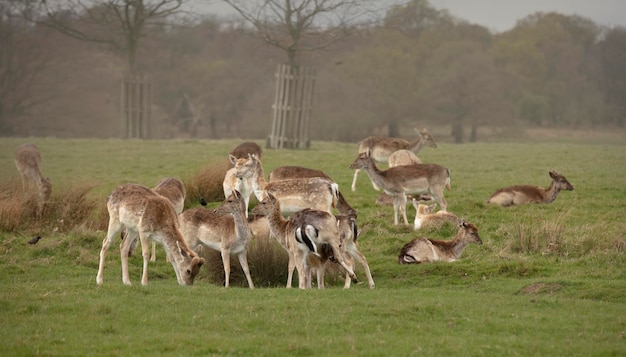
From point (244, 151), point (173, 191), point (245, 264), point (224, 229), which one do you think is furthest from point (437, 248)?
point (244, 151)

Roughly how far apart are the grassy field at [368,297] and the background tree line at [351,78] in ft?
83.6

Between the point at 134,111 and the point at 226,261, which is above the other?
the point at 226,261

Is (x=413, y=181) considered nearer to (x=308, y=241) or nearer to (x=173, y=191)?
(x=173, y=191)

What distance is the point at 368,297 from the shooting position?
1052cm

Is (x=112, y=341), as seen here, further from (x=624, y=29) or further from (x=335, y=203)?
(x=624, y=29)

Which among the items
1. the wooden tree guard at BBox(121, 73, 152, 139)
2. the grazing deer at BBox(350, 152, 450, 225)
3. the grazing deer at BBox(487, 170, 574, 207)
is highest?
the grazing deer at BBox(350, 152, 450, 225)

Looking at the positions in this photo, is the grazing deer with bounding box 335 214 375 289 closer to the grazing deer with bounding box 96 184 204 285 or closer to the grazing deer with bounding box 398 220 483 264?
the grazing deer with bounding box 398 220 483 264

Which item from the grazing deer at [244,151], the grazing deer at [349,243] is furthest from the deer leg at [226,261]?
the grazing deer at [244,151]

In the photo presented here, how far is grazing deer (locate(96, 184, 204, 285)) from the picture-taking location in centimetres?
1186

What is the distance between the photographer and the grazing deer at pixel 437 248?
1326 centimetres

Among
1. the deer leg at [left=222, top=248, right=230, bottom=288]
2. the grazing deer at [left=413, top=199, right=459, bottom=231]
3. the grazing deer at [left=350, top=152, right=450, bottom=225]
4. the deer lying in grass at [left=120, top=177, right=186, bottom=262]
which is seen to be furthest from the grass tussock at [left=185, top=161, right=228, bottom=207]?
the deer leg at [left=222, top=248, right=230, bottom=288]

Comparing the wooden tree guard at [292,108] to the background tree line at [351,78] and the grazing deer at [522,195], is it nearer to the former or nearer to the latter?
the background tree line at [351,78]

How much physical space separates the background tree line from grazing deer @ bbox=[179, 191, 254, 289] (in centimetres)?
2852

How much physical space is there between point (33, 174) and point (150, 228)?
345 inches
